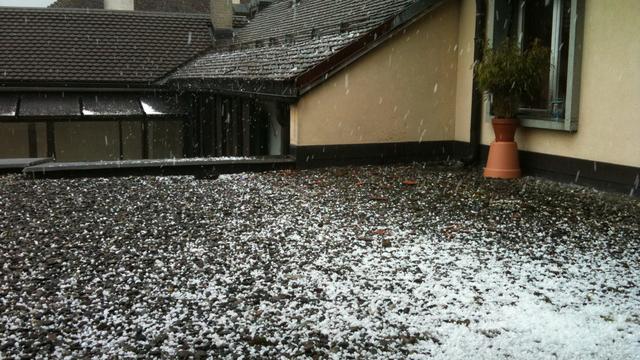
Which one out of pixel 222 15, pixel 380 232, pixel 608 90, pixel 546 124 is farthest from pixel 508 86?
pixel 222 15

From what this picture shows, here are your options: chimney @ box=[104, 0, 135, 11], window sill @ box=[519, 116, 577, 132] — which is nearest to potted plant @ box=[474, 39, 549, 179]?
window sill @ box=[519, 116, 577, 132]

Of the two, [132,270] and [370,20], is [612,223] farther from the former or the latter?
[370,20]

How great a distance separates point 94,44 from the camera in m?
17.2

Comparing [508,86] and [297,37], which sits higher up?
[297,37]

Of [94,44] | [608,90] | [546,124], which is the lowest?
[546,124]

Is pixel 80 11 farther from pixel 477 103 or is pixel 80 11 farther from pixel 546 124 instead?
pixel 546 124

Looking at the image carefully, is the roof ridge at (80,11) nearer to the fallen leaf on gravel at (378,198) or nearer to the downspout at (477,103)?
the downspout at (477,103)

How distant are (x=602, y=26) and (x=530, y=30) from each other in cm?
166

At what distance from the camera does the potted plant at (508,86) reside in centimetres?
810

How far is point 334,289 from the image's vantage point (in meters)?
4.05

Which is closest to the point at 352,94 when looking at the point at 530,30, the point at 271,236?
the point at 530,30

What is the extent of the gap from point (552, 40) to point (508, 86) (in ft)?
2.82

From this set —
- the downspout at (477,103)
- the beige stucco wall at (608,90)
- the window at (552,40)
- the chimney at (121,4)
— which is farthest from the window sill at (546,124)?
the chimney at (121,4)

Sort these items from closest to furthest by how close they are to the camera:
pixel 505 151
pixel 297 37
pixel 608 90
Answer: pixel 608 90 < pixel 505 151 < pixel 297 37
